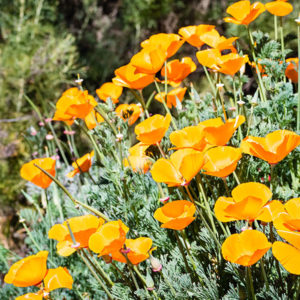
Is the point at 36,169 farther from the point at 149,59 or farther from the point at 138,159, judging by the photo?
the point at 149,59

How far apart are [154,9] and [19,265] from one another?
2.78 meters

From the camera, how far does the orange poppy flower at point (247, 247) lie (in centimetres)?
61

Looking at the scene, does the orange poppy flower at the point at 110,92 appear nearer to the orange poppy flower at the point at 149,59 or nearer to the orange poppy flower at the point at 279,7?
the orange poppy flower at the point at 149,59

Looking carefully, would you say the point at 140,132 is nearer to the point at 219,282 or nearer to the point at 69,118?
the point at 69,118

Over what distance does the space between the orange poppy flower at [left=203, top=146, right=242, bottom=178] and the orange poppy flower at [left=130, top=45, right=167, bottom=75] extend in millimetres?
293

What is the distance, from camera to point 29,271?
2.58ft

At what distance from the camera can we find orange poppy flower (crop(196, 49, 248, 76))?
0.91m

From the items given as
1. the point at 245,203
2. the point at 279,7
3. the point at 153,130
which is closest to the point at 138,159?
the point at 153,130

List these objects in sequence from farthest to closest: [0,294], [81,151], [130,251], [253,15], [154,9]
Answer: [154,9] → [81,151] → [0,294] → [253,15] → [130,251]

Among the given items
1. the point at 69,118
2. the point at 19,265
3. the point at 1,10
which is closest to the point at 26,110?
the point at 1,10

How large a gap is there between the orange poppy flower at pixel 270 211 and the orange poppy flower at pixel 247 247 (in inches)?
2.2

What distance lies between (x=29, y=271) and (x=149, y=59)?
543 millimetres

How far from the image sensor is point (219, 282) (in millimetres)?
842

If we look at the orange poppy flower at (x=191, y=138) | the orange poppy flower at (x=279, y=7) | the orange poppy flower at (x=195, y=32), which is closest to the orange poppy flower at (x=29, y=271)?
the orange poppy flower at (x=191, y=138)
